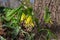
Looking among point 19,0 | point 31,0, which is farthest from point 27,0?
point 19,0

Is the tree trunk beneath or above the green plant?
above

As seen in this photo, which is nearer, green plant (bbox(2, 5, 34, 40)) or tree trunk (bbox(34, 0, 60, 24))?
tree trunk (bbox(34, 0, 60, 24))

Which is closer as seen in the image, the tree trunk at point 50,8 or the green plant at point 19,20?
the tree trunk at point 50,8

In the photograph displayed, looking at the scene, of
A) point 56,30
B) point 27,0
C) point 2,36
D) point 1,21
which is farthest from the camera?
point 27,0

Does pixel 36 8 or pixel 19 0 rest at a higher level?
pixel 36 8

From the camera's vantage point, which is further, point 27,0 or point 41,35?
point 27,0

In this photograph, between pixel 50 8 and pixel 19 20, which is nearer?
pixel 50 8

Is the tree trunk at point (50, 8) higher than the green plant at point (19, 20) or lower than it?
higher

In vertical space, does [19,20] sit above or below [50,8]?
below

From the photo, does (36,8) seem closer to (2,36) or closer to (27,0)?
(2,36)

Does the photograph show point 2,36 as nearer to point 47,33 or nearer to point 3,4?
point 47,33

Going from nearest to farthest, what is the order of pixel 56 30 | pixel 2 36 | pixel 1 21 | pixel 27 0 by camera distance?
pixel 56 30, pixel 2 36, pixel 1 21, pixel 27 0
